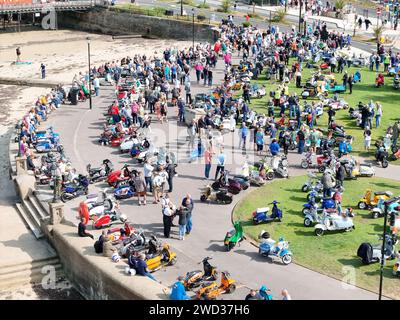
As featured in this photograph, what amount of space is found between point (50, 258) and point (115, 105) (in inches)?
550

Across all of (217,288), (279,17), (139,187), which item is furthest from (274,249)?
(279,17)

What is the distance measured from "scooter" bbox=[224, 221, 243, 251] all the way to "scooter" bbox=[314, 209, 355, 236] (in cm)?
276

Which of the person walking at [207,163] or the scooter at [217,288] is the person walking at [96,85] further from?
the scooter at [217,288]

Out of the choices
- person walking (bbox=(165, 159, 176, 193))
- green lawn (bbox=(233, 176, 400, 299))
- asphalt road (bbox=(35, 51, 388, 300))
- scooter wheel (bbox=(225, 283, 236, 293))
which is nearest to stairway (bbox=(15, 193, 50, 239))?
asphalt road (bbox=(35, 51, 388, 300))

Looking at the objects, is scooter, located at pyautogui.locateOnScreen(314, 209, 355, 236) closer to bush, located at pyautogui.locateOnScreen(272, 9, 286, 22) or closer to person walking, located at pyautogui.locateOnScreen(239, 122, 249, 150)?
person walking, located at pyautogui.locateOnScreen(239, 122, 249, 150)

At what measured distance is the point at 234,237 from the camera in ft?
74.9

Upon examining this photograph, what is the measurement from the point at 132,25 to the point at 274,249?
181ft

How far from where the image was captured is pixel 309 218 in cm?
2453

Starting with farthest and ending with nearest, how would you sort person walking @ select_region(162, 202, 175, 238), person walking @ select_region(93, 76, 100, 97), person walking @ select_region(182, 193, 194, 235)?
person walking @ select_region(93, 76, 100, 97)
person walking @ select_region(182, 193, 194, 235)
person walking @ select_region(162, 202, 175, 238)

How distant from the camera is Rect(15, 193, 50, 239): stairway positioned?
26406 millimetres

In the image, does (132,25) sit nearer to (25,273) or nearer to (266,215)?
(266,215)

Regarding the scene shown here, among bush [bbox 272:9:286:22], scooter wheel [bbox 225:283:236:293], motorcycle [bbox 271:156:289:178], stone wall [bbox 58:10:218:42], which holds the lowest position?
scooter wheel [bbox 225:283:236:293]

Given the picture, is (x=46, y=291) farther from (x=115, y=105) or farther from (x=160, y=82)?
(x=160, y=82)
